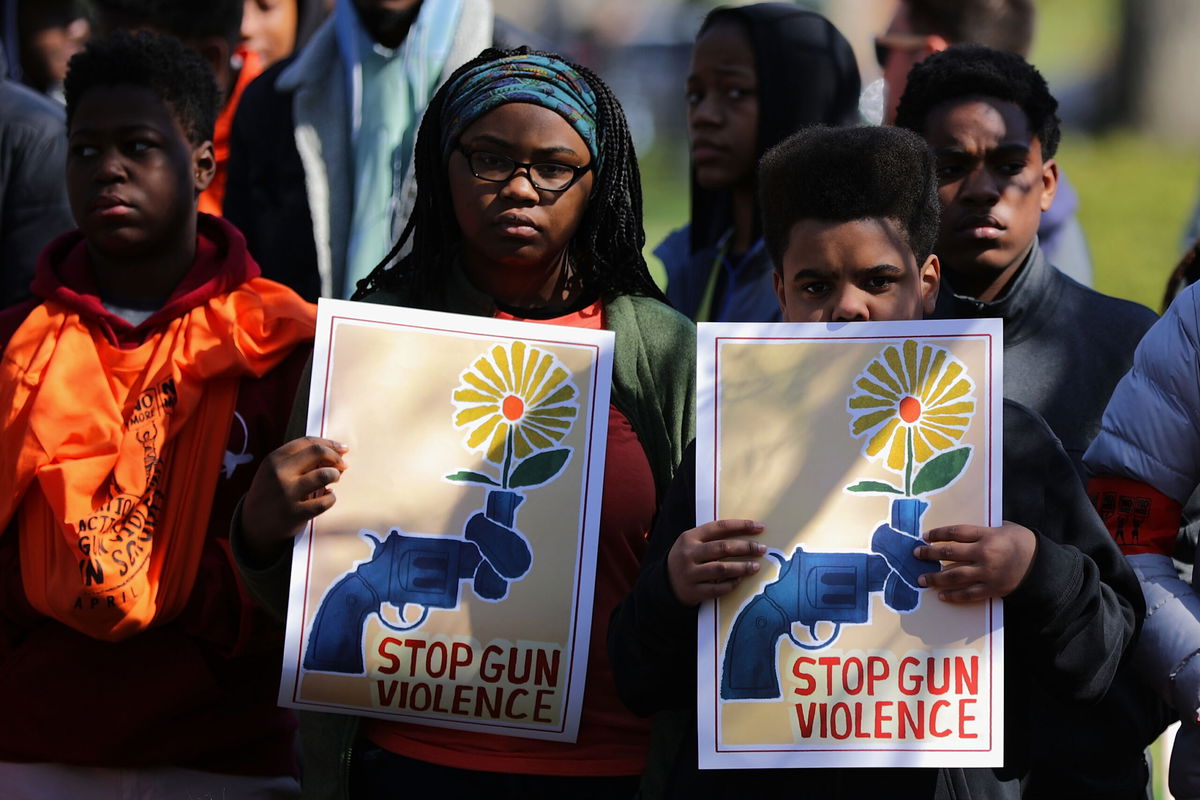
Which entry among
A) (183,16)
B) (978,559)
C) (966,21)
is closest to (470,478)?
(978,559)

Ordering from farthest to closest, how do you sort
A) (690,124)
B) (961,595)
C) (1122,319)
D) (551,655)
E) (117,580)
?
(690,124) < (1122,319) < (117,580) < (551,655) < (961,595)

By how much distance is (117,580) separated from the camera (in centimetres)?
320

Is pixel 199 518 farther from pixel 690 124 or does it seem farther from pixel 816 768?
pixel 690 124

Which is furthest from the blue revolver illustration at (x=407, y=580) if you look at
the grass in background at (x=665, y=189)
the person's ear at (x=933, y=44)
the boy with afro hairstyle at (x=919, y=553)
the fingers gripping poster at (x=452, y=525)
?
the grass in background at (x=665, y=189)

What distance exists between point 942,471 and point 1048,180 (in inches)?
57.6

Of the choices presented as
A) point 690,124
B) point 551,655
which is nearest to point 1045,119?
point 690,124

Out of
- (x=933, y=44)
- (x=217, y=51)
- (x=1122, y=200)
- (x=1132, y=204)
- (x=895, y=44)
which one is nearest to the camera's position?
(x=933, y=44)

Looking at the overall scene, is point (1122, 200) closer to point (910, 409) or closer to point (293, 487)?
point (910, 409)

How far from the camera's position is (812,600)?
8.70 ft

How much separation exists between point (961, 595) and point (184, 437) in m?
1.62

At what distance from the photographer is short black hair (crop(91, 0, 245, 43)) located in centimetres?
538

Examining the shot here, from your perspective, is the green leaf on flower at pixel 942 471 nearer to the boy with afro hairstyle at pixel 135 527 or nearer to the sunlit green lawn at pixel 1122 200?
the boy with afro hairstyle at pixel 135 527

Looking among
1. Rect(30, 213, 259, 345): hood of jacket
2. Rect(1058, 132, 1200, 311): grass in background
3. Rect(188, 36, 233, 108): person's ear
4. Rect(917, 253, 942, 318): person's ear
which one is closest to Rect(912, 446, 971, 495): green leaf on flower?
Rect(917, 253, 942, 318): person's ear

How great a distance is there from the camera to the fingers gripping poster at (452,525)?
2877 millimetres
